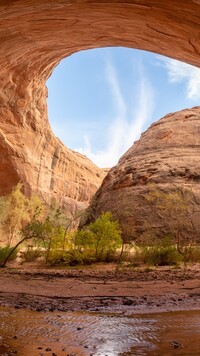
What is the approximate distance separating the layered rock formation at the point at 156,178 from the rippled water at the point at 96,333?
17.2m

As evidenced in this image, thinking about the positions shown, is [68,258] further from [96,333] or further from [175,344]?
[175,344]

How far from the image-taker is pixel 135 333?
3.74m

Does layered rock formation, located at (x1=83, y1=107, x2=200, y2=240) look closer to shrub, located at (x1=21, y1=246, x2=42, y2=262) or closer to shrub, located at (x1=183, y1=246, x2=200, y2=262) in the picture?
shrub, located at (x1=183, y1=246, x2=200, y2=262)

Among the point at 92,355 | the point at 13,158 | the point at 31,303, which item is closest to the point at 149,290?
the point at 31,303

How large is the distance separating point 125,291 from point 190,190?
51.4 feet

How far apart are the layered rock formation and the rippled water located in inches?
679

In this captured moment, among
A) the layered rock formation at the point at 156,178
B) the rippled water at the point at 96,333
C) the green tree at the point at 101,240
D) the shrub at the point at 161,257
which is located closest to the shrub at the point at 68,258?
the green tree at the point at 101,240

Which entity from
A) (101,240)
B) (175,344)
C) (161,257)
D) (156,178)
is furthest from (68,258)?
(175,344)

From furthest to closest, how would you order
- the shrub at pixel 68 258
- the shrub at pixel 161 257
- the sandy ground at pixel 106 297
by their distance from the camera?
the shrub at pixel 68 258 → the shrub at pixel 161 257 → the sandy ground at pixel 106 297

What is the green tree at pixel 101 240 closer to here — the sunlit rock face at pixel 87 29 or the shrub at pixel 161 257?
the shrub at pixel 161 257

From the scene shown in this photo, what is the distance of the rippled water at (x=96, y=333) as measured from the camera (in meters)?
3.04

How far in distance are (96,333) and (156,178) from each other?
20972mm

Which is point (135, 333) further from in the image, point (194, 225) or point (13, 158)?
point (13, 158)

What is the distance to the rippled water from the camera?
304 cm
